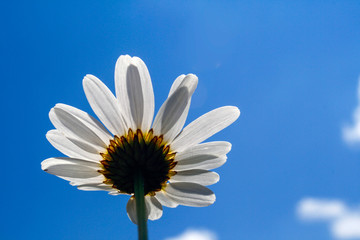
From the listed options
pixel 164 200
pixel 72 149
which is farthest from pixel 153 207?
pixel 72 149

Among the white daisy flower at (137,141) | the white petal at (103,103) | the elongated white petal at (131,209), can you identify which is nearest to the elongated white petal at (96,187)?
the white daisy flower at (137,141)

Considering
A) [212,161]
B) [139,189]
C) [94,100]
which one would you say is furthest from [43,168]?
[212,161]

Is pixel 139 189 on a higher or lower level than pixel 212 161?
lower

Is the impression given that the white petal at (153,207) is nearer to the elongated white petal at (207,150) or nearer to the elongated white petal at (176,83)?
the elongated white petal at (207,150)

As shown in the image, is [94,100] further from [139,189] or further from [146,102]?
[139,189]

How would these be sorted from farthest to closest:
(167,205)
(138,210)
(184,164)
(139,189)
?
1. (167,205)
2. (184,164)
3. (139,189)
4. (138,210)

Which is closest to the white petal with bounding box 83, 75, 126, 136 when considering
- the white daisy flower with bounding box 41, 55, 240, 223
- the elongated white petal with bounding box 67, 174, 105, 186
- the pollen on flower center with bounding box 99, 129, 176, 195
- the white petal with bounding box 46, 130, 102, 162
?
the white daisy flower with bounding box 41, 55, 240, 223

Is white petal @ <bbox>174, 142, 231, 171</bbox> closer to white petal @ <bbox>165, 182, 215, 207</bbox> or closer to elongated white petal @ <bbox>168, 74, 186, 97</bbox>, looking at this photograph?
white petal @ <bbox>165, 182, 215, 207</bbox>
